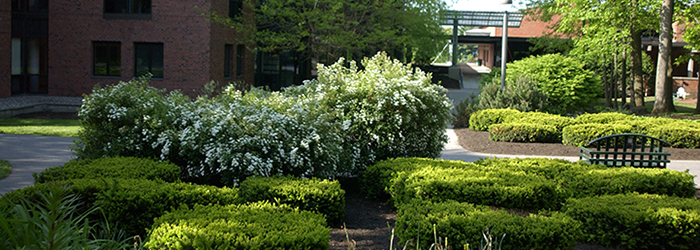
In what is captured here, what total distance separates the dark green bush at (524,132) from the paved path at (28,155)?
9.98 meters

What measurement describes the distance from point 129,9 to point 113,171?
18.5 meters

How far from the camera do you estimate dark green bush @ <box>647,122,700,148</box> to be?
1477 centimetres

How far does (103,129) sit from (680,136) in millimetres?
13149

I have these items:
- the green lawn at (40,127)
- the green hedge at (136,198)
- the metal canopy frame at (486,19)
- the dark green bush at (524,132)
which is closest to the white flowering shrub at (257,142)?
the green hedge at (136,198)

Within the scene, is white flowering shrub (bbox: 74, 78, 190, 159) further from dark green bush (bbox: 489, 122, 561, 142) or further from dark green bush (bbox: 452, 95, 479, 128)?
dark green bush (bbox: 452, 95, 479, 128)

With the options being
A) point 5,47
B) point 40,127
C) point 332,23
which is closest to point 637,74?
point 332,23

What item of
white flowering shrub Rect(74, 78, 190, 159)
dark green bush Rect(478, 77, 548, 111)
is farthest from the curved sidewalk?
white flowering shrub Rect(74, 78, 190, 159)

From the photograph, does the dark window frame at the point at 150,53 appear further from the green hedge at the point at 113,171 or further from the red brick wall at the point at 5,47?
the green hedge at the point at 113,171

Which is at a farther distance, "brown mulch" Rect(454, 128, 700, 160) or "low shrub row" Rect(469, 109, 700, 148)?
"low shrub row" Rect(469, 109, 700, 148)

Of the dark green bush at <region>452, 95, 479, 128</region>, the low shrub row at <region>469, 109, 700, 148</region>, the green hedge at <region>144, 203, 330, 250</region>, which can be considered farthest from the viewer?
the dark green bush at <region>452, 95, 479, 128</region>

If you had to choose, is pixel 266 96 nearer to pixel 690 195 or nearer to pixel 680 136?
pixel 690 195

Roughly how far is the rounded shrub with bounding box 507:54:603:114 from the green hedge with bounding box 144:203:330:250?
675 inches

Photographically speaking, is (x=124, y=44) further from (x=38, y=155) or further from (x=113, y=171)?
(x=113, y=171)

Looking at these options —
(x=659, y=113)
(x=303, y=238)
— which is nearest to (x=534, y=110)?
(x=659, y=113)
